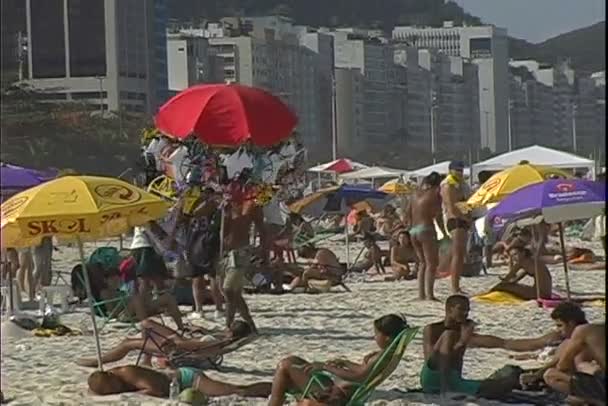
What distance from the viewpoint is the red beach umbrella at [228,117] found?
8.03 meters

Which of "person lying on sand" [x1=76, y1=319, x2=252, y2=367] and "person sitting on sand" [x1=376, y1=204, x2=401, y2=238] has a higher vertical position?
"person lying on sand" [x1=76, y1=319, x2=252, y2=367]

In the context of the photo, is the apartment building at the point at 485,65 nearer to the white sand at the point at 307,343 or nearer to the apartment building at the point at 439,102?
the apartment building at the point at 439,102

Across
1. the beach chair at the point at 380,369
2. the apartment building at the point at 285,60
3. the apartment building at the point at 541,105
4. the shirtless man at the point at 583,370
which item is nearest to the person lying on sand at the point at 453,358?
the shirtless man at the point at 583,370

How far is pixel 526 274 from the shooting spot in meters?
9.59

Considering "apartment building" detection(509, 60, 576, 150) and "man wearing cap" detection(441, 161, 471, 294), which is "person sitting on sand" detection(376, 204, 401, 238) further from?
"apartment building" detection(509, 60, 576, 150)

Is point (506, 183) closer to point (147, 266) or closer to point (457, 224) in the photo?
point (457, 224)

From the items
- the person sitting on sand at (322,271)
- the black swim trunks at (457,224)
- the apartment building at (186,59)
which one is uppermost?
the apartment building at (186,59)

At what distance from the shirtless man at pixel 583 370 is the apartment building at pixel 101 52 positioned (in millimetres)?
21240

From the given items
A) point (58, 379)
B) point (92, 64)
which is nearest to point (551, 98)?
point (92, 64)

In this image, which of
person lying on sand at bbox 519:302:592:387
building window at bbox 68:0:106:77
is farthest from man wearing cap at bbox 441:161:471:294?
building window at bbox 68:0:106:77

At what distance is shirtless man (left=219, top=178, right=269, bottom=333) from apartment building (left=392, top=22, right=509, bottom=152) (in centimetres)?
2700

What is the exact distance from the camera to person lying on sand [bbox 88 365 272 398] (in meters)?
5.62

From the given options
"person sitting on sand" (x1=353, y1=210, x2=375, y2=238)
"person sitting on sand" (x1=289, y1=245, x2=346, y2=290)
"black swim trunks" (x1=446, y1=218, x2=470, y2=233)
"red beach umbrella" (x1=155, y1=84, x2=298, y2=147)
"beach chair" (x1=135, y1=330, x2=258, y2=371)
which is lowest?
"person sitting on sand" (x1=353, y1=210, x2=375, y2=238)

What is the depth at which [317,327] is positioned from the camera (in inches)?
334
